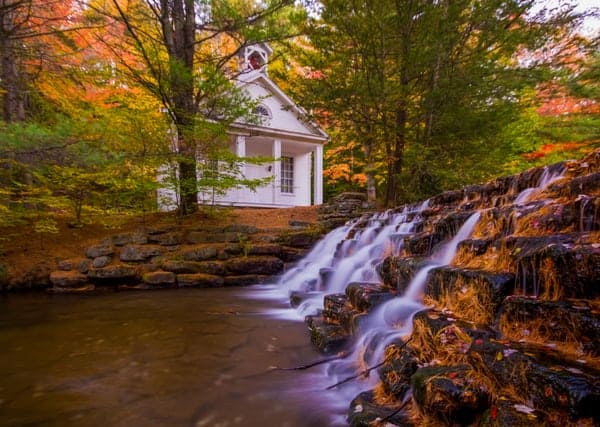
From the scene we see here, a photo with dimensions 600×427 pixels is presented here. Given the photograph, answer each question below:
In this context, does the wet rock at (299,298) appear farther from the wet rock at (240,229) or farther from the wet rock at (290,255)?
the wet rock at (240,229)

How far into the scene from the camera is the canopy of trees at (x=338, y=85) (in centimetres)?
754

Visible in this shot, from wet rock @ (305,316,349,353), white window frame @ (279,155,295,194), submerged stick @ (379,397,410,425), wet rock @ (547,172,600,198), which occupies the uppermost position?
white window frame @ (279,155,295,194)

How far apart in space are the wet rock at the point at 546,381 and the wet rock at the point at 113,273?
7.08 meters

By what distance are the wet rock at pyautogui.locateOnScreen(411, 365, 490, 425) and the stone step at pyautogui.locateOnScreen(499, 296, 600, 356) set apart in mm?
424

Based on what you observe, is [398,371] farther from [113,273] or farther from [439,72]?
[439,72]

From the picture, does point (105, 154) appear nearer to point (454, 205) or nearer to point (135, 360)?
point (135, 360)


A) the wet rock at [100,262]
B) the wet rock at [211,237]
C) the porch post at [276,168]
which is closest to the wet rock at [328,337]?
the wet rock at [211,237]

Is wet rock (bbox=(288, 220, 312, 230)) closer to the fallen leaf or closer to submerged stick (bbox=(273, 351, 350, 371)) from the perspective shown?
submerged stick (bbox=(273, 351, 350, 371))

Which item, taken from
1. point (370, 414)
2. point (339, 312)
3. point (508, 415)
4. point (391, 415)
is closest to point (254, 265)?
point (339, 312)

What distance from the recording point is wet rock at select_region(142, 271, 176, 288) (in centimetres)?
676

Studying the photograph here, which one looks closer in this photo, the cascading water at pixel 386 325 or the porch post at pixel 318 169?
the cascading water at pixel 386 325

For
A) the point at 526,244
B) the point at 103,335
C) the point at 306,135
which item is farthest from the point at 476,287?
the point at 306,135

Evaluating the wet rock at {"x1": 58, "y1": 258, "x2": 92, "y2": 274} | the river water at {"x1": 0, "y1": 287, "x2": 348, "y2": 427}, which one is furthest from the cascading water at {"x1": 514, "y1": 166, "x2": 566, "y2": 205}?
the wet rock at {"x1": 58, "y1": 258, "x2": 92, "y2": 274}

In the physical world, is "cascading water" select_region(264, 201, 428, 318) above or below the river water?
above
